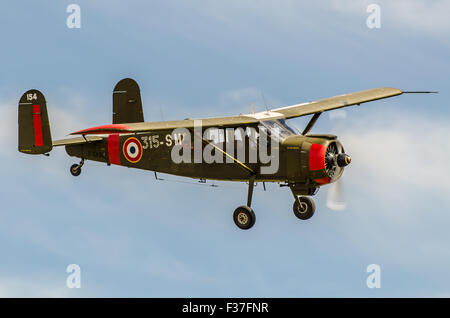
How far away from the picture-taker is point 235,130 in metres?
23.3

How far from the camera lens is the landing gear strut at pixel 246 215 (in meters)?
23.2

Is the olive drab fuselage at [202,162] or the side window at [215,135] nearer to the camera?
the olive drab fuselage at [202,162]

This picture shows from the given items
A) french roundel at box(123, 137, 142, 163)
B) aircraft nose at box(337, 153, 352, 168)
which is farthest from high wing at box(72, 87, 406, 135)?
french roundel at box(123, 137, 142, 163)

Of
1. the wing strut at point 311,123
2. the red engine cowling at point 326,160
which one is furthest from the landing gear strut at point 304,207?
the wing strut at point 311,123

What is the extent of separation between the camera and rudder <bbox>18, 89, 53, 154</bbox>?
84.6ft

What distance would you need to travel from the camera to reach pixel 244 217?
23266mm

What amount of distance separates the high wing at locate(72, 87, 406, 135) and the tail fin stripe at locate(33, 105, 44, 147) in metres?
3.76

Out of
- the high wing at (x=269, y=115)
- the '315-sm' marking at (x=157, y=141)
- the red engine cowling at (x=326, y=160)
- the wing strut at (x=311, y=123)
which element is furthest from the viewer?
the wing strut at (x=311, y=123)

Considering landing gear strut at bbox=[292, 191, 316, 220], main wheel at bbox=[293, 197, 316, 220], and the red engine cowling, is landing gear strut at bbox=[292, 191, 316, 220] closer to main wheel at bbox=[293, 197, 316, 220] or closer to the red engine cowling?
main wheel at bbox=[293, 197, 316, 220]

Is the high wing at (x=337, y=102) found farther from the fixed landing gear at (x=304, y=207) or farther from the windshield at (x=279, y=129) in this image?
the fixed landing gear at (x=304, y=207)

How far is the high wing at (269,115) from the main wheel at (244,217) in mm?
2446

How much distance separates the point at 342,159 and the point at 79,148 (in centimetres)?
927

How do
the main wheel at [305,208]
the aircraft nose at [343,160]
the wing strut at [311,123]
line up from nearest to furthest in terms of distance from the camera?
the aircraft nose at [343,160] → the main wheel at [305,208] → the wing strut at [311,123]

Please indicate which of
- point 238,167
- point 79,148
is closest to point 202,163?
point 238,167
